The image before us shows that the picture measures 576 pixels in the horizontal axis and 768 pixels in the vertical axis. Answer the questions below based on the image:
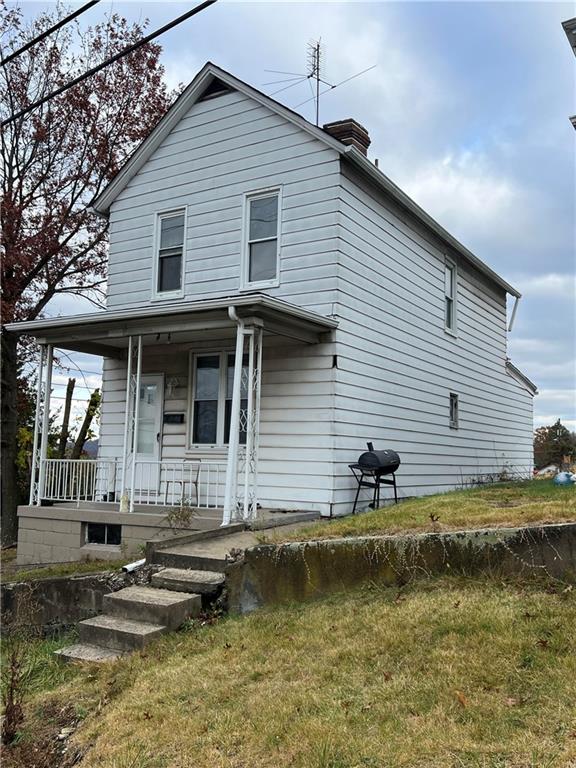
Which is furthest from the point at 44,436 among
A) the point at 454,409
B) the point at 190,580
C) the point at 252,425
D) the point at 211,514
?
the point at 454,409

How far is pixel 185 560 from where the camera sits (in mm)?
6395

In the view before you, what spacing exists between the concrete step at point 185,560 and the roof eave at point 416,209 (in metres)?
6.13

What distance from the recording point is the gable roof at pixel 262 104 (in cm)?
968

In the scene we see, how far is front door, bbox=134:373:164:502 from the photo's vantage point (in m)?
11.2

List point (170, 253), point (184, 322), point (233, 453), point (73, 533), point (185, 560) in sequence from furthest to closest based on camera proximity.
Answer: point (170, 253) < point (73, 533) < point (184, 322) < point (233, 453) < point (185, 560)

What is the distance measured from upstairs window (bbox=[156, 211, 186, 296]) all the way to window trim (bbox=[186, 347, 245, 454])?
58.5 inches

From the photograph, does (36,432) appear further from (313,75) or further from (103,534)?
(313,75)

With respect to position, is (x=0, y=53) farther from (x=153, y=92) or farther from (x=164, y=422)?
(x=164, y=422)

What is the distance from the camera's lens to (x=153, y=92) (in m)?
17.2

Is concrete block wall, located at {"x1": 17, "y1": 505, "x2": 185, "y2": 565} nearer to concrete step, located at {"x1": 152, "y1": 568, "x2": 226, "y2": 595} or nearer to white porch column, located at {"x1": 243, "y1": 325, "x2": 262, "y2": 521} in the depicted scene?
white porch column, located at {"x1": 243, "y1": 325, "x2": 262, "y2": 521}

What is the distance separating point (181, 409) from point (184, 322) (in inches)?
99.0

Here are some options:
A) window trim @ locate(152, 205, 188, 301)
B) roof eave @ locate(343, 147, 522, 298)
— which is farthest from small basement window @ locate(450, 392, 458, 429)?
window trim @ locate(152, 205, 188, 301)

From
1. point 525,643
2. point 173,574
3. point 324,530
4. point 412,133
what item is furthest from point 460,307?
point 525,643

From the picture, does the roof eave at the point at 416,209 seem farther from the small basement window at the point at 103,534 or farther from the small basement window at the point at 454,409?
the small basement window at the point at 103,534
